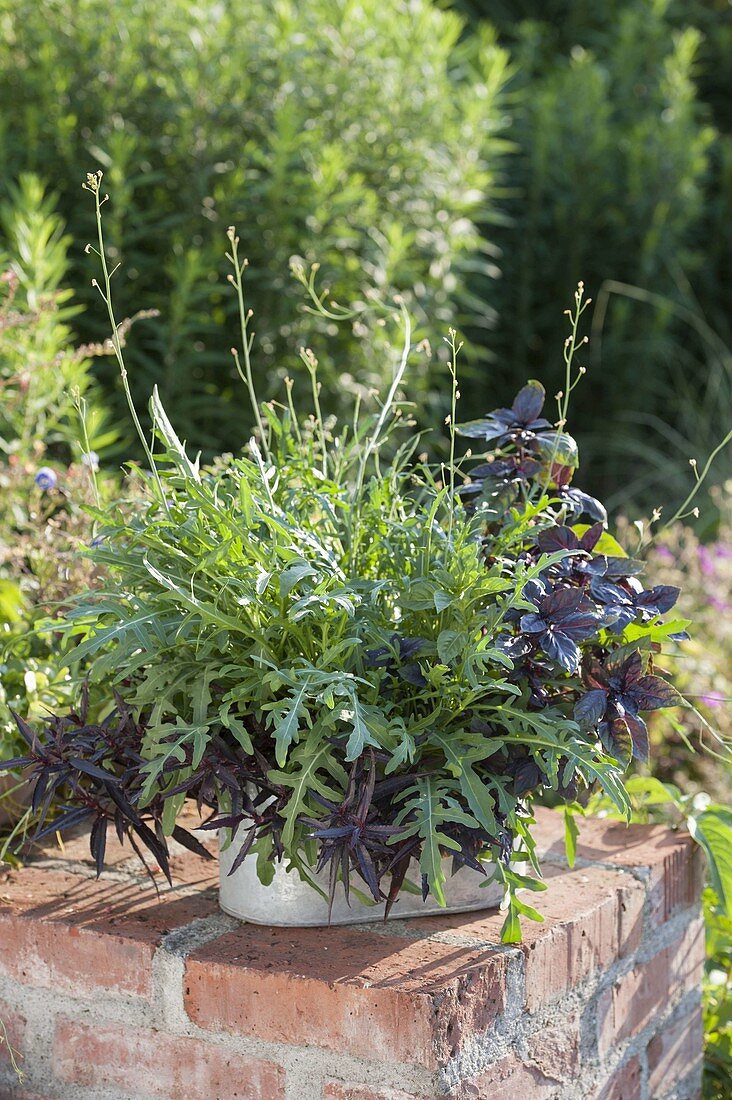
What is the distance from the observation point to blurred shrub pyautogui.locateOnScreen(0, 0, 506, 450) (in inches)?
128

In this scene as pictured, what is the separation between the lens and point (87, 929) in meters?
1.38

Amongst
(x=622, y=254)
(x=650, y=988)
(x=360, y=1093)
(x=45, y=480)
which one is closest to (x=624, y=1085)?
(x=650, y=988)

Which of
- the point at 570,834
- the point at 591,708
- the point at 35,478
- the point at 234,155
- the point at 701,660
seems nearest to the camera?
the point at 591,708

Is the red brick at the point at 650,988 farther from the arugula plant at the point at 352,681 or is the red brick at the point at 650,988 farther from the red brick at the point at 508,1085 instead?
the arugula plant at the point at 352,681

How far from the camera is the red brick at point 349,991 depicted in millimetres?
1198

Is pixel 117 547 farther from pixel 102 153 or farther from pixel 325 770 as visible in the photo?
pixel 102 153

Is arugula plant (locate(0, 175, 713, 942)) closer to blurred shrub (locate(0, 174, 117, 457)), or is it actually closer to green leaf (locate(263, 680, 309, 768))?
green leaf (locate(263, 680, 309, 768))

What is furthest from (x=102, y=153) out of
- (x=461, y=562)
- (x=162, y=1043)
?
(x=162, y=1043)

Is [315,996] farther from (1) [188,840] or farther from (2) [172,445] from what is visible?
(2) [172,445]

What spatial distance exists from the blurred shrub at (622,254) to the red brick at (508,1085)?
3391 millimetres

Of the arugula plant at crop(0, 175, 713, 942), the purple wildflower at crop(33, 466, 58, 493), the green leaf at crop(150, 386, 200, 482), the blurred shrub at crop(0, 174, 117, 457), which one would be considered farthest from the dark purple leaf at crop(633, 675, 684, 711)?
the blurred shrub at crop(0, 174, 117, 457)

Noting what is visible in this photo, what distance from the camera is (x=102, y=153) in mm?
3082

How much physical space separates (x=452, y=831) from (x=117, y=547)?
1.62 ft

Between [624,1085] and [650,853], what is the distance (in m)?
0.30
